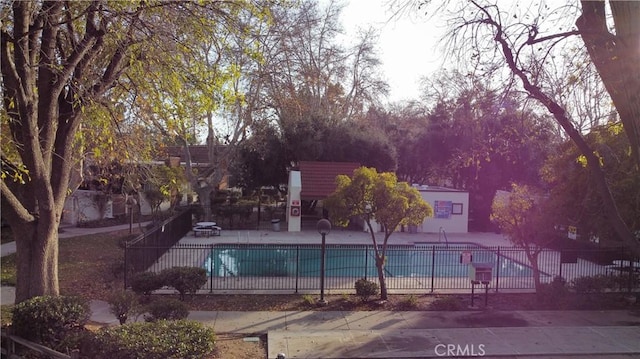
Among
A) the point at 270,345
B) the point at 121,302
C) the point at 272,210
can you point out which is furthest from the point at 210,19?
the point at 272,210

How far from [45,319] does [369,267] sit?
12081 millimetres

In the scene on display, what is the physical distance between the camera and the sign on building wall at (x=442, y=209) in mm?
27234

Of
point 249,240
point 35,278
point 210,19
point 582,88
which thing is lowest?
point 249,240

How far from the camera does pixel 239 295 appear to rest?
1216cm

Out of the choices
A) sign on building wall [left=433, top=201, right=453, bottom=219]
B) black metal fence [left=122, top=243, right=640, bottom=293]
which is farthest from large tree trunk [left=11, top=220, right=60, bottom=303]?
sign on building wall [left=433, top=201, right=453, bottom=219]

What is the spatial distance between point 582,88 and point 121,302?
8655 millimetres

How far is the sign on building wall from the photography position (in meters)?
27.2

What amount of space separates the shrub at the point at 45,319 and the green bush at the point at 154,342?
0.88 meters

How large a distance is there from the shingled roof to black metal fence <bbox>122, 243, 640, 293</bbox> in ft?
25.2

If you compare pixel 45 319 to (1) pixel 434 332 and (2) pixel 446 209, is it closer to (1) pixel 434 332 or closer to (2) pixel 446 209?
(1) pixel 434 332

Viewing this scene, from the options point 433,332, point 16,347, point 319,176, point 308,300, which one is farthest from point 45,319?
point 319,176

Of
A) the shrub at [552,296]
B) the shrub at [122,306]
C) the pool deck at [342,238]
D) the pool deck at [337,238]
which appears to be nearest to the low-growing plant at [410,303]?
the shrub at [552,296]

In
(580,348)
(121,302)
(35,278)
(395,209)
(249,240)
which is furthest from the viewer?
(249,240)

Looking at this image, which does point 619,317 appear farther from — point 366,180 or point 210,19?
point 210,19
